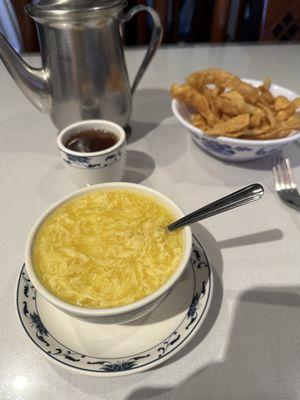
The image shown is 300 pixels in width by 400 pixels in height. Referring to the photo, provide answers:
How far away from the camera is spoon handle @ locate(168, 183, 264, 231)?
24.5 inches

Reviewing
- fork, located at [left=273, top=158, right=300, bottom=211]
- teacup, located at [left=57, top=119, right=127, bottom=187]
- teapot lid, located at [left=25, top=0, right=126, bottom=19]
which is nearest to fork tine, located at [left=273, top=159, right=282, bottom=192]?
fork, located at [left=273, top=158, right=300, bottom=211]

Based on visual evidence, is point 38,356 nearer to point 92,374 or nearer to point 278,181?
point 92,374

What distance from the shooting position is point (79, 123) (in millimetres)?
949

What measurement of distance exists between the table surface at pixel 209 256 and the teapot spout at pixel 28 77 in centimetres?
19

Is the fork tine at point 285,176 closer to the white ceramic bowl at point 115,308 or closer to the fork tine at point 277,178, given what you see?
the fork tine at point 277,178

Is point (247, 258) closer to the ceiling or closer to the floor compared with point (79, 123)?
closer to the floor

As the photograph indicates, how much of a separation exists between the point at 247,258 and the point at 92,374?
1.40 ft

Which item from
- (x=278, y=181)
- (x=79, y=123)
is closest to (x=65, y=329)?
(x=79, y=123)

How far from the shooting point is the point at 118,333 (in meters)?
0.61

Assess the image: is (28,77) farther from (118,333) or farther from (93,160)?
(118,333)

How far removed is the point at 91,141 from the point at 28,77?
0.27 metres

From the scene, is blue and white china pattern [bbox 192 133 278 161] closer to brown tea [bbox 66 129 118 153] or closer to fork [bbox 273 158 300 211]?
fork [bbox 273 158 300 211]

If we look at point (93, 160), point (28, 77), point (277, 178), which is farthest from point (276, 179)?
point (28, 77)

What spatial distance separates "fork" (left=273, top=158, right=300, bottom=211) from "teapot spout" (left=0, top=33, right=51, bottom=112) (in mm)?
719
